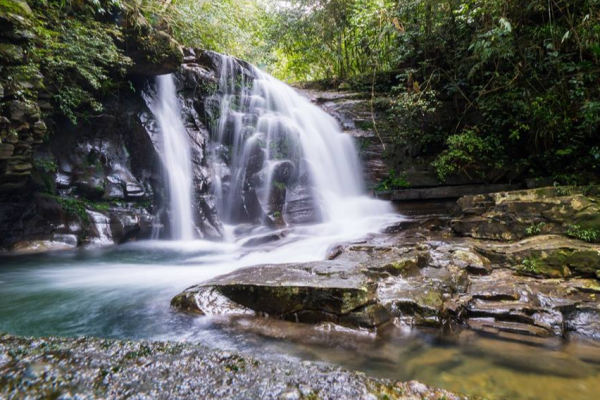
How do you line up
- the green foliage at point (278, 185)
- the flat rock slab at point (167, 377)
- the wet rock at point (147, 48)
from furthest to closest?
the green foliage at point (278, 185) < the wet rock at point (147, 48) < the flat rock slab at point (167, 377)

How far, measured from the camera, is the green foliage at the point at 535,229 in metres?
5.11

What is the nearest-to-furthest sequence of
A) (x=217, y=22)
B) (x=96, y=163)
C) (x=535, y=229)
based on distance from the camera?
(x=535, y=229) → (x=96, y=163) → (x=217, y=22)

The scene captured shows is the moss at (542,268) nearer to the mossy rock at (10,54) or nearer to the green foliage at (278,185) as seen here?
the green foliage at (278,185)

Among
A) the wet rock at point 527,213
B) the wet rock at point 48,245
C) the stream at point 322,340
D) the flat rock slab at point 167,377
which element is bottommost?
the stream at point 322,340

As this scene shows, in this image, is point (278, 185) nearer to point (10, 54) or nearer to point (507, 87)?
point (10, 54)

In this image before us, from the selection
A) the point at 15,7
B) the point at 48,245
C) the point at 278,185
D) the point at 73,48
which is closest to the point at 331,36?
the point at 278,185

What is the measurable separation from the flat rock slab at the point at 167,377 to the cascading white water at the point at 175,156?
6.57 m

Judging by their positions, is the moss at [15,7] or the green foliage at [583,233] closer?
the green foliage at [583,233]

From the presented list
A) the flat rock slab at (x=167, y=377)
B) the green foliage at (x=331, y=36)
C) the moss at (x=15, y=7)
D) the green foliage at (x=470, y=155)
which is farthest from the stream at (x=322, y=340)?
the green foliage at (x=331, y=36)

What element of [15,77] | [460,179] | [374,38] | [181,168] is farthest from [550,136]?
[15,77]

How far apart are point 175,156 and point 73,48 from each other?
10.8ft

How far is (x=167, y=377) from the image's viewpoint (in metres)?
1.67

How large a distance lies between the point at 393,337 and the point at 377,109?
9175 mm

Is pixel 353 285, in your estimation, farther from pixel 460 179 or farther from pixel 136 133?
pixel 136 133
